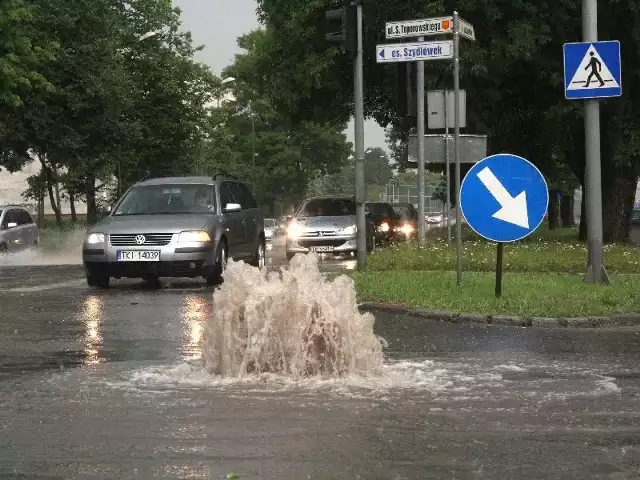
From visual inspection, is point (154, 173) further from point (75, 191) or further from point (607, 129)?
point (607, 129)

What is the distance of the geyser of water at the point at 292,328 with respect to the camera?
24.6 ft

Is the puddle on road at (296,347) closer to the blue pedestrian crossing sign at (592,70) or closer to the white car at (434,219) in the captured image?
the blue pedestrian crossing sign at (592,70)

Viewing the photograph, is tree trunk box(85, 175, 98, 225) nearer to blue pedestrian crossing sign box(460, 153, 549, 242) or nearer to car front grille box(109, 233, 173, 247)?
car front grille box(109, 233, 173, 247)

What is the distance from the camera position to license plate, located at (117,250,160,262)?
15.9 m

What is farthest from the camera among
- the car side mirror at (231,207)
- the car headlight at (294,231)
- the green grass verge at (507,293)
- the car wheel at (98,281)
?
the car headlight at (294,231)

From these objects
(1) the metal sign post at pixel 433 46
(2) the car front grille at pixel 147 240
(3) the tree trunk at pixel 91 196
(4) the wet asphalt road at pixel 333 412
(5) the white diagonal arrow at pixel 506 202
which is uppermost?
(1) the metal sign post at pixel 433 46

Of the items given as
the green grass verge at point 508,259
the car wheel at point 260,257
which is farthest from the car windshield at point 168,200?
the green grass verge at point 508,259

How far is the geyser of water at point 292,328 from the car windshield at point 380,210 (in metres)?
20.8

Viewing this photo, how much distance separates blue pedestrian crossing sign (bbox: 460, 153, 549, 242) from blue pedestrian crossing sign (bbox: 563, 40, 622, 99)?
6.21 feet

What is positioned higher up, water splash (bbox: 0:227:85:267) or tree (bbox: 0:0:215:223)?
tree (bbox: 0:0:215:223)

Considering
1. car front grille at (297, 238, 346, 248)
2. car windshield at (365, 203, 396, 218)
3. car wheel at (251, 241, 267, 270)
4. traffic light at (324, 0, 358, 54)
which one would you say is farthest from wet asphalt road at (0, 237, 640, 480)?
car windshield at (365, 203, 396, 218)

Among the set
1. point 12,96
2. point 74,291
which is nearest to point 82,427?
point 74,291

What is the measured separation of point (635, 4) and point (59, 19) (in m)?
25.2

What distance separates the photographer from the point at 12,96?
3209 centimetres
